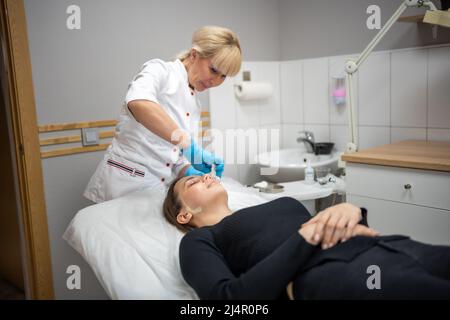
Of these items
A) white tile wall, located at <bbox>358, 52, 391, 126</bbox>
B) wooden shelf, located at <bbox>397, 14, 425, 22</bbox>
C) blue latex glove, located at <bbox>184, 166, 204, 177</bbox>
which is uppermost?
wooden shelf, located at <bbox>397, 14, 425, 22</bbox>

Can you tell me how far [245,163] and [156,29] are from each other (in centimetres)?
105

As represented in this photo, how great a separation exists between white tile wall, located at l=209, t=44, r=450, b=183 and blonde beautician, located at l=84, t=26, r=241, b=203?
858 millimetres

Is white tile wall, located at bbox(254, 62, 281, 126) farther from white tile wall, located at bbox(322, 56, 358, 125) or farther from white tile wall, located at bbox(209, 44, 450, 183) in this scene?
white tile wall, located at bbox(322, 56, 358, 125)

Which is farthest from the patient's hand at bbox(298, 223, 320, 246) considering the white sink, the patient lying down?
the white sink

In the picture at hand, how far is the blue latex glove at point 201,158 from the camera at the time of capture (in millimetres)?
1621

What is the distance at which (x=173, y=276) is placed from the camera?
137 centimetres

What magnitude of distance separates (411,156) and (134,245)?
126 centimetres

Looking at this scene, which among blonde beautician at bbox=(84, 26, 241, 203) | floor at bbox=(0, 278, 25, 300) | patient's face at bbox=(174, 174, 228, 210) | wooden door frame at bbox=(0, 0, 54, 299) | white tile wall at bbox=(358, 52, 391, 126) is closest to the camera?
patient's face at bbox=(174, 174, 228, 210)

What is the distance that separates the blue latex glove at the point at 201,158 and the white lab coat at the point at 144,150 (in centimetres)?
21

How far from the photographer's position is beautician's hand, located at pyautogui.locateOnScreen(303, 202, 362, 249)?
1.19m

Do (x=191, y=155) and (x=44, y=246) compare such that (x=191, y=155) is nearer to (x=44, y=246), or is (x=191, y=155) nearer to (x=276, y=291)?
(x=276, y=291)

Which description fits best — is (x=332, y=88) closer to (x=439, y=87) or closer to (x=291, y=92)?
(x=291, y=92)
